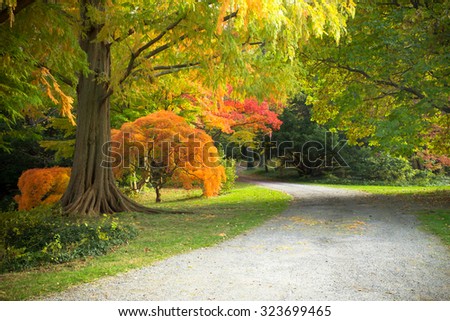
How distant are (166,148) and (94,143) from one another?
3.04 metres

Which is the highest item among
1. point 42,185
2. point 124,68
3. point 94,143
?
point 124,68

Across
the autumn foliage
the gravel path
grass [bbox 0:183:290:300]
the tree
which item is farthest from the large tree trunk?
the gravel path

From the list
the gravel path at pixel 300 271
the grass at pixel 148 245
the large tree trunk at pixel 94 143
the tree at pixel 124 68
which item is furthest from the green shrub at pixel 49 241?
the tree at pixel 124 68

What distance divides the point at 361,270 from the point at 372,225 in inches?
162

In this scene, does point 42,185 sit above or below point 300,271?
above

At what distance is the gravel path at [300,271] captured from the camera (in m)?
4.31

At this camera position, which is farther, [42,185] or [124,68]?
[42,185]

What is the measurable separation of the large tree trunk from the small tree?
5.71 ft

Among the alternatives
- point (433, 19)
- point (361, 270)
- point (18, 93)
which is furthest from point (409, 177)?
point (18, 93)

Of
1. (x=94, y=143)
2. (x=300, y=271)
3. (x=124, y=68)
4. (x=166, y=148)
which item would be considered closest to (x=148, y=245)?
(x=300, y=271)

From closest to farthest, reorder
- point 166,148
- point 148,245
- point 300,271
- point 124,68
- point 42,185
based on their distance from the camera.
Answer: point 300,271 < point 148,245 < point 124,68 < point 42,185 < point 166,148

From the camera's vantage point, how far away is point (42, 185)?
13.7 metres

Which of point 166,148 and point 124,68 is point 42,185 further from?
point 124,68

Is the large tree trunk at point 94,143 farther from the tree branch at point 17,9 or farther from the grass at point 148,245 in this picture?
the tree branch at point 17,9
